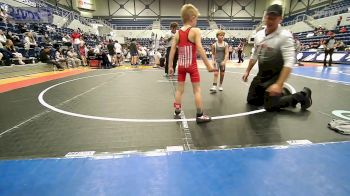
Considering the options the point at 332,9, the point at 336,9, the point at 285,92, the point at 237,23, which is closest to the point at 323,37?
the point at 336,9

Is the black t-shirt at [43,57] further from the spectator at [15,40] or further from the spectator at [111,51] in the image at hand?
the spectator at [111,51]

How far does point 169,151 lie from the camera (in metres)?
2.42

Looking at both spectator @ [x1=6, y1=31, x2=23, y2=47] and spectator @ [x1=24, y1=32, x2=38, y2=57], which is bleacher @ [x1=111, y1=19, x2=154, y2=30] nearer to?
spectator @ [x1=24, y1=32, x2=38, y2=57]

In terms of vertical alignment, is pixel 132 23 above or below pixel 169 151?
above

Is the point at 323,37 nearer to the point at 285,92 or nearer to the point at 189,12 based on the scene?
the point at 285,92

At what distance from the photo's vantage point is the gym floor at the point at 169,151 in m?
1.85

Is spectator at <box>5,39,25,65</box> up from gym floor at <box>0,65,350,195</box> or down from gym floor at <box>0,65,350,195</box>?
up

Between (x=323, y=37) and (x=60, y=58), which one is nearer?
(x=60, y=58)

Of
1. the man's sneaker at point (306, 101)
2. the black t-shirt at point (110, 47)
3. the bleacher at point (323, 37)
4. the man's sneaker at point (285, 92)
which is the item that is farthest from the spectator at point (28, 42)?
the bleacher at point (323, 37)

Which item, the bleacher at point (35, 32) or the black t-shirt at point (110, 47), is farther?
the black t-shirt at point (110, 47)

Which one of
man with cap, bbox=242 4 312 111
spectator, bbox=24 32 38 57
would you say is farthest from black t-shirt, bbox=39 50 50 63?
man with cap, bbox=242 4 312 111

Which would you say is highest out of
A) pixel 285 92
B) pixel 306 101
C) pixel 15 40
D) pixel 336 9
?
pixel 336 9

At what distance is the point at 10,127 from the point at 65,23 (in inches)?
901

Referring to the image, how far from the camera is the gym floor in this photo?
6.06 ft
